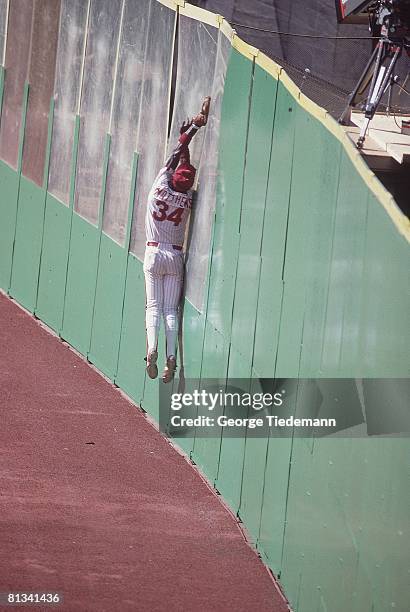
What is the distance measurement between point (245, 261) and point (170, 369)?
6.72 ft

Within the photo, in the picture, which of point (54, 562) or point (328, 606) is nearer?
point (328, 606)

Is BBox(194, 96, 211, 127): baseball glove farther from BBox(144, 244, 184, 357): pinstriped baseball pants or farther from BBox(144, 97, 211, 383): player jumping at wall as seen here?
BBox(144, 244, 184, 357): pinstriped baseball pants

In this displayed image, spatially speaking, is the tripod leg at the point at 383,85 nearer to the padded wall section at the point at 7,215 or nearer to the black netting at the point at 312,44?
the black netting at the point at 312,44

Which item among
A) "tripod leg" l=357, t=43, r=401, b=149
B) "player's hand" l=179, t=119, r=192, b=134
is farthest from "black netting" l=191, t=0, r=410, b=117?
"player's hand" l=179, t=119, r=192, b=134

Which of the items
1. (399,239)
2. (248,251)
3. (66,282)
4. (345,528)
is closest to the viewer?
(399,239)

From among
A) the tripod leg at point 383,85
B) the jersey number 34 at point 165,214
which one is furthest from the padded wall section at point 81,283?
the tripod leg at point 383,85

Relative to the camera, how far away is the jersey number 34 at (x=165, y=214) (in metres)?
11.8

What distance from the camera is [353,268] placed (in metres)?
7.55

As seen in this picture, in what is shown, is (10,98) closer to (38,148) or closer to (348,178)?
(38,148)

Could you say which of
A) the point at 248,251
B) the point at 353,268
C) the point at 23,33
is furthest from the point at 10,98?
the point at 353,268

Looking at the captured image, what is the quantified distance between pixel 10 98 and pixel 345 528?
409 inches

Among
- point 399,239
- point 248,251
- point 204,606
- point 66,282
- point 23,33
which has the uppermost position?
point 23,33

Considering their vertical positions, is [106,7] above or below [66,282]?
above

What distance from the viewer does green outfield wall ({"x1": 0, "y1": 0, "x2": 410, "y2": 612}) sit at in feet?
23.0
